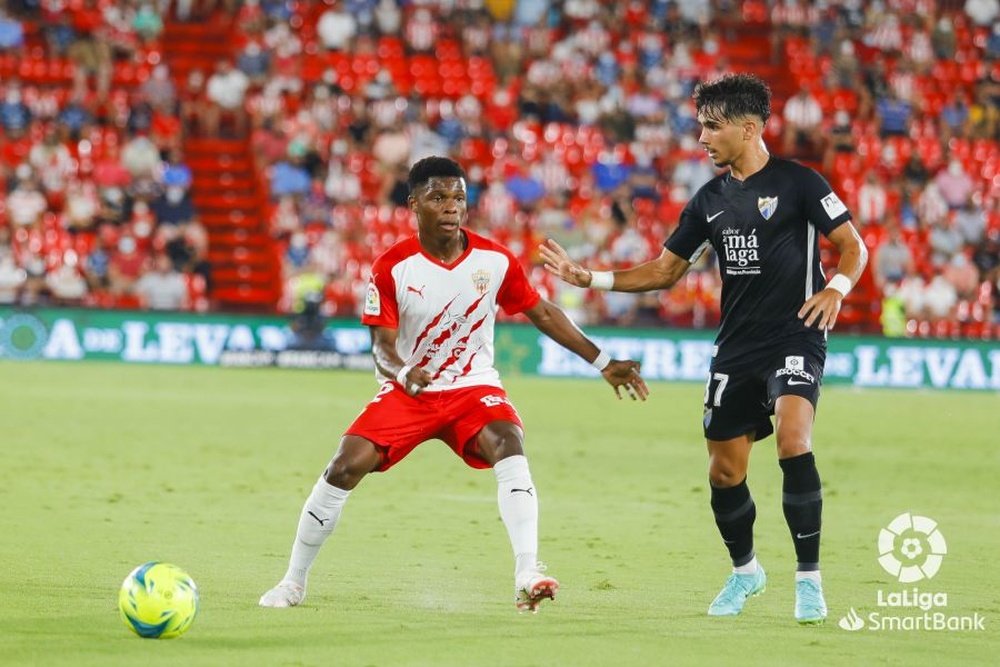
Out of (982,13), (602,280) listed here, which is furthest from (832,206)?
(982,13)

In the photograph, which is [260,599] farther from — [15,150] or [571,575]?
[15,150]

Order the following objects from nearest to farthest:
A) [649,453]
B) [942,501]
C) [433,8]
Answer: [942,501] < [649,453] < [433,8]

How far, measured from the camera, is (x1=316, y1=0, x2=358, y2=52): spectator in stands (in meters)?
33.3

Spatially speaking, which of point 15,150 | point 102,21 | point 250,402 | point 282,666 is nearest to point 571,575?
point 282,666

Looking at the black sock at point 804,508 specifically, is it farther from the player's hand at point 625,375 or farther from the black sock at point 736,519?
the player's hand at point 625,375

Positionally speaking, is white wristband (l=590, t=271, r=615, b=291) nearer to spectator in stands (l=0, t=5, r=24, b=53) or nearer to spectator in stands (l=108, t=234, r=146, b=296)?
spectator in stands (l=108, t=234, r=146, b=296)

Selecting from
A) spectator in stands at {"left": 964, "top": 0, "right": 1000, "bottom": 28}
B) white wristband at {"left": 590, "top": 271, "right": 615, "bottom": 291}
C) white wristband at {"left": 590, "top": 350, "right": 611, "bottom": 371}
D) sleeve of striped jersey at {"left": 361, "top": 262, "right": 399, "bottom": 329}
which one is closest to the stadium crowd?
spectator in stands at {"left": 964, "top": 0, "right": 1000, "bottom": 28}

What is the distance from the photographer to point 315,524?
7.75 meters

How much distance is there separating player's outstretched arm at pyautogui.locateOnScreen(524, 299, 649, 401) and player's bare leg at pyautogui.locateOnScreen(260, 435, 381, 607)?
41.5 inches

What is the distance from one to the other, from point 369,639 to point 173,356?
22278 millimetres

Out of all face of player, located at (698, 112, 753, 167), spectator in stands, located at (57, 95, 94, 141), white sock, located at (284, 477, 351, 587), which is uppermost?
spectator in stands, located at (57, 95, 94, 141)

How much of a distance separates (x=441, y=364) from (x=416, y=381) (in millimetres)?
555

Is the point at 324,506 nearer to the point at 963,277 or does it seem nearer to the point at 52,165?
the point at 52,165

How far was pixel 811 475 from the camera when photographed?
24.6ft
